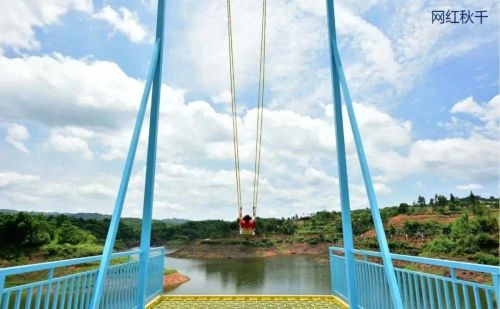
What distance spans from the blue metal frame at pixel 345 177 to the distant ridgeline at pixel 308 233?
28951mm

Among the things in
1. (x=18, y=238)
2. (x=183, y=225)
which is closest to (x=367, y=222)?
(x=183, y=225)

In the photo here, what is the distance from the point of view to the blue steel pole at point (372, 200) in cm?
280

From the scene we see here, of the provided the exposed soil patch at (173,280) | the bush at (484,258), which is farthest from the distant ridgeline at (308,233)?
the exposed soil patch at (173,280)

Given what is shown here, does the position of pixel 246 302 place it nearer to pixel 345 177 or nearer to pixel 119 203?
pixel 345 177

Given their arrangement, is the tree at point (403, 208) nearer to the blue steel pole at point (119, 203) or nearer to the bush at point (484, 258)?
the bush at point (484, 258)

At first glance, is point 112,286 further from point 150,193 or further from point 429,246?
point 429,246

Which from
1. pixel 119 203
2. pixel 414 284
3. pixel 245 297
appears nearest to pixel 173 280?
pixel 245 297

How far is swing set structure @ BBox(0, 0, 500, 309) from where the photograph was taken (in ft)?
7.53

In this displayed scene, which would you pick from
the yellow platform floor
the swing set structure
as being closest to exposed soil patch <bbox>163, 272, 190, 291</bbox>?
the yellow platform floor

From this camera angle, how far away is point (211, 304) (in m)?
4.47

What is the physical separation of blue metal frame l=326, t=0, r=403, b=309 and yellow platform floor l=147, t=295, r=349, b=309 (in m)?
0.72

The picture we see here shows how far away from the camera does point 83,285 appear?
8.51ft

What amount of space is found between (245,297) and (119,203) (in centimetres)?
251

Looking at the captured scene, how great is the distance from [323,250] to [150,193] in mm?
46250
